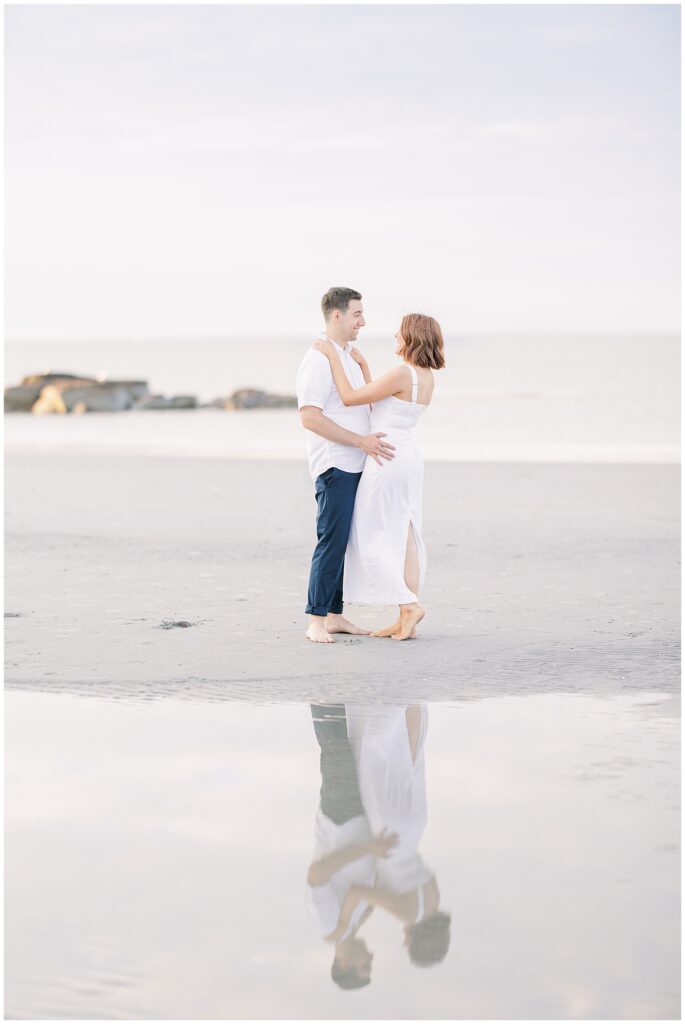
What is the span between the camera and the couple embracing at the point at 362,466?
24.1 ft

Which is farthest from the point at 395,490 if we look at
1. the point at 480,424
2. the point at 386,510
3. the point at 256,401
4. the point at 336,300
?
the point at 256,401

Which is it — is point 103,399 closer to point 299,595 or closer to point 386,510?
point 299,595

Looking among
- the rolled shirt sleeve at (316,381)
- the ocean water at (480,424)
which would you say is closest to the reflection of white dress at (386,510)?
the rolled shirt sleeve at (316,381)

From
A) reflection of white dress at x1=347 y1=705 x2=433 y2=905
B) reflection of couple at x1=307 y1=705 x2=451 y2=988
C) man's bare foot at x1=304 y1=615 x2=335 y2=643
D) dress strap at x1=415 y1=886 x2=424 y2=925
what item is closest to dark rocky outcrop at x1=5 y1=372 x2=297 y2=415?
man's bare foot at x1=304 y1=615 x2=335 y2=643

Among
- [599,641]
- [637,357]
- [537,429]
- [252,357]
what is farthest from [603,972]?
[252,357]

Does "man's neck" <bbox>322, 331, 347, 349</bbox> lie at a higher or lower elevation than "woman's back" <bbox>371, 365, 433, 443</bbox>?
higher

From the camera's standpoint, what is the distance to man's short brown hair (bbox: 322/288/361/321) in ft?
24.1

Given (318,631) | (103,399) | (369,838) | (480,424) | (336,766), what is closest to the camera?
(369,838)

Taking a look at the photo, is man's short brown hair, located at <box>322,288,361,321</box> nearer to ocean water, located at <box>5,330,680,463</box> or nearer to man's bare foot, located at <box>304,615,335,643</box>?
man's bare foot, located at <box>304,615,335,643</box>

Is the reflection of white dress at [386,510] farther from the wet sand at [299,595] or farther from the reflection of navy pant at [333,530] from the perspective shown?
the wet sand at [299,595]

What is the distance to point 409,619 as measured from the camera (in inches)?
289

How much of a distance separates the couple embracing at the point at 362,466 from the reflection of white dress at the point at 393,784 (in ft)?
5.41

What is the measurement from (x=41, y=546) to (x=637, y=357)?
86.8 meters

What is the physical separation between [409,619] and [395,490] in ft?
2.35
